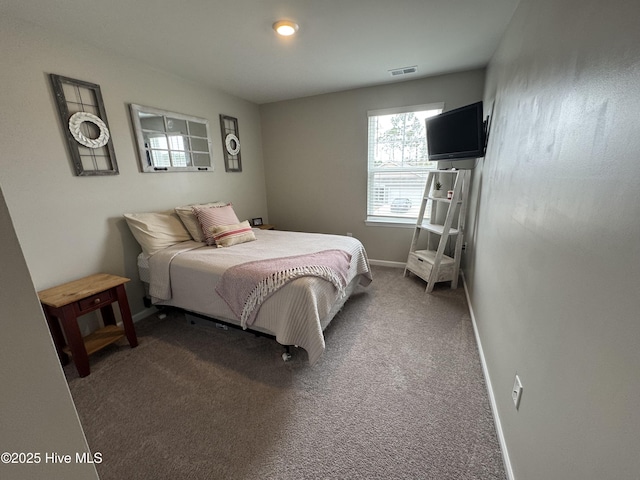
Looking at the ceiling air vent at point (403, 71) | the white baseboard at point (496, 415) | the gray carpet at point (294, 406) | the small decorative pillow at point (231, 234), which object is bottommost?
the gray carpet at point (294, 406)

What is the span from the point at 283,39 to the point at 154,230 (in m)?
2.07

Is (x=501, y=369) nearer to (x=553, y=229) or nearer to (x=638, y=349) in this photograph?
(x=553, y=229)

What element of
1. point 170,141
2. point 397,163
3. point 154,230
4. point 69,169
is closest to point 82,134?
point 69,169

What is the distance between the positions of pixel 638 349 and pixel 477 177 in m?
2.51

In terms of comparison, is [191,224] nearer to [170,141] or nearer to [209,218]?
[209,218]

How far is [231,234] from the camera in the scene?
275 cm

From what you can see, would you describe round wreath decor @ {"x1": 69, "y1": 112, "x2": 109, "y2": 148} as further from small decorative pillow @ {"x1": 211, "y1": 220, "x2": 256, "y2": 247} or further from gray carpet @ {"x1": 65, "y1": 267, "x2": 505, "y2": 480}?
gray carpet @ {"x1": 65, "y1": 267, "x2": 505, "y2": 480}

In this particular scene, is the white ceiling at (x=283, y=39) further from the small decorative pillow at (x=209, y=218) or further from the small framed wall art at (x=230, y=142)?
the small decorative pillow at (x=209, y=218)

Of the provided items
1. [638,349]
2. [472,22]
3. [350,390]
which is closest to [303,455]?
[350,390]

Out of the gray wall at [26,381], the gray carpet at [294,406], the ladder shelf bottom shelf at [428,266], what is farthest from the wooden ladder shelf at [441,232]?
the gray wall at [26,381]

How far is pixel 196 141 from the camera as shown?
312 cm

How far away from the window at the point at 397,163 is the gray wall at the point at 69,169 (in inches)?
92.6

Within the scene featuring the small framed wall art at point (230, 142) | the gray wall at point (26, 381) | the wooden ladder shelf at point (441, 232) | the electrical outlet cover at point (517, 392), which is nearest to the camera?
the gray wall at point (26, 381)

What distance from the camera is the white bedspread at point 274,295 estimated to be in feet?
5.97
